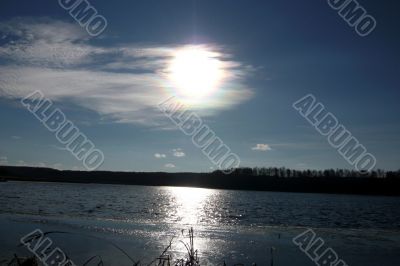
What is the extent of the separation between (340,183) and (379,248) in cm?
11376

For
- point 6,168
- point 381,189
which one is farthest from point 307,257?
point 6,168

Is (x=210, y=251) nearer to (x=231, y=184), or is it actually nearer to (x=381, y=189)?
(x=381, y=189)

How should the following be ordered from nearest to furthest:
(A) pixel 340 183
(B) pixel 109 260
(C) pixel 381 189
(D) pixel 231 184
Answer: (B) pixel 109 260, (C) pixel 381 189, (A) pixel 340 183, (D) pixel 231 184

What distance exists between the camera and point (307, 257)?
16.6m

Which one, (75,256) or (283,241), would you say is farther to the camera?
(283,241)

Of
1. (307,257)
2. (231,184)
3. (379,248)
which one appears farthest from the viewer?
(231,184)

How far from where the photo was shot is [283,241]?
20.8 m

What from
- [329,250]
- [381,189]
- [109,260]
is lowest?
[109,260]

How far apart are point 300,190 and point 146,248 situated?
398ft

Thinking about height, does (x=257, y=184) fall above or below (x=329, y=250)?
above

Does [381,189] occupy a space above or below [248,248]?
above

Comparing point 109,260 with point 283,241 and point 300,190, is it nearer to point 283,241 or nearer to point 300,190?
point 283,241

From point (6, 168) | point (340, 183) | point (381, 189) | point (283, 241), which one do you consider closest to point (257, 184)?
point (340, 183)

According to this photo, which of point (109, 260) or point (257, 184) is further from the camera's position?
point (257, 184)
